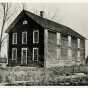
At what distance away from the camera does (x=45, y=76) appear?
1.99 metres

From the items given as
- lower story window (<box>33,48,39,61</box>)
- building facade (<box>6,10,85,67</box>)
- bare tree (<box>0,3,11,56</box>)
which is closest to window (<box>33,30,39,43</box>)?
building facade (<box>6,10,85,67</box>)

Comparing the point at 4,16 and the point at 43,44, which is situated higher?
the point at 4,16

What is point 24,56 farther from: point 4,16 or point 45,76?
point 4,16

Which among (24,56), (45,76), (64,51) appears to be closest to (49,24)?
(64,51)

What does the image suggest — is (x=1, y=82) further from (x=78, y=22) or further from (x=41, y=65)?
(x=78, y=22)

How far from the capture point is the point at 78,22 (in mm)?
2064

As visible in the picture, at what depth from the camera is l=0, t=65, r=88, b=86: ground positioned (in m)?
1.96

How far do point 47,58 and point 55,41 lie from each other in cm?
22

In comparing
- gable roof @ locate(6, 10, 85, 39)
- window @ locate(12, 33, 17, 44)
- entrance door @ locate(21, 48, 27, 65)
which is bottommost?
entrance door @ locate(21, 48, 27, 65)

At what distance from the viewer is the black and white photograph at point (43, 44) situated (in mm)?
1957

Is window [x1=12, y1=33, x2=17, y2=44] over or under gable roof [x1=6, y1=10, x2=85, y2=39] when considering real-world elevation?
under

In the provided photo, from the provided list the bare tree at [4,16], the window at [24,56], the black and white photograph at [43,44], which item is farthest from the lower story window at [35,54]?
the bare tree at [4,16]

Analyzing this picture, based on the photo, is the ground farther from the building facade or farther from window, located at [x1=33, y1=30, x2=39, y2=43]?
window, located at [x1=33, y1=30, x2=39, y2=43]

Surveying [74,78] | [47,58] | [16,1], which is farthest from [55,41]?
[16,1]
